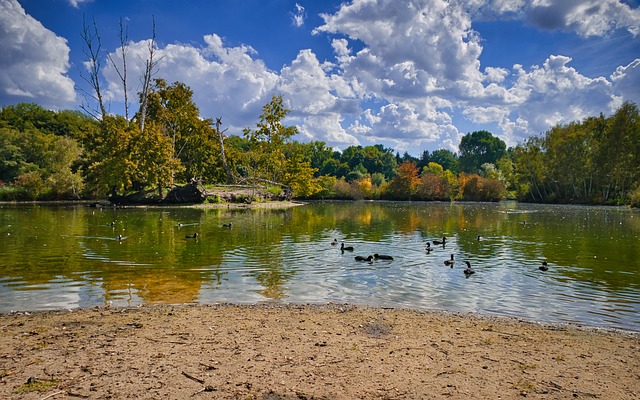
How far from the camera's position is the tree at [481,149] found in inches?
5935

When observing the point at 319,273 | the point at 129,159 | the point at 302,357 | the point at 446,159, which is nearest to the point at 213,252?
the point at 319,273

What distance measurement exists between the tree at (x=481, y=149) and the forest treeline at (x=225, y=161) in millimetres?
48176

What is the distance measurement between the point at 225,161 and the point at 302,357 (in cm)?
6126

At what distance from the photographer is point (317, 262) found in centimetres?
1645

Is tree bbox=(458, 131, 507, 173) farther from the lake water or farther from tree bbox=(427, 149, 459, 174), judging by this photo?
the lake water

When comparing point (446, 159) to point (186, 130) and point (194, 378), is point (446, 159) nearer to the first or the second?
point (186, 130)

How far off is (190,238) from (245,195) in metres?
37.1

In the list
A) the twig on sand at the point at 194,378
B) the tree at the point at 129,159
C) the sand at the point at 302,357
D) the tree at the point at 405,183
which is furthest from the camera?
the tree at the point at 405,183

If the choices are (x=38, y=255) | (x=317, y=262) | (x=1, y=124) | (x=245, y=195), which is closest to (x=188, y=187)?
(x=245, y=195)

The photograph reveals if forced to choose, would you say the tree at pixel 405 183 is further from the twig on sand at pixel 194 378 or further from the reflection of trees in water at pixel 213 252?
the twig on sand at pixel 194 378

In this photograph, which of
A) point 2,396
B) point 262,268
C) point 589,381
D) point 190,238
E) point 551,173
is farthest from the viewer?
point 551,173

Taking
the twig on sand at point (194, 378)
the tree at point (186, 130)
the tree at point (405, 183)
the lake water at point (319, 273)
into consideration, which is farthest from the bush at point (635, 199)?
the twig on sand at point (194, 378)

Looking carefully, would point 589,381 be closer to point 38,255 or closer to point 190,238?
point 38,255

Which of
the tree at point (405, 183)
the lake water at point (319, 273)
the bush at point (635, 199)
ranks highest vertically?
the tree at point (405, 183)
